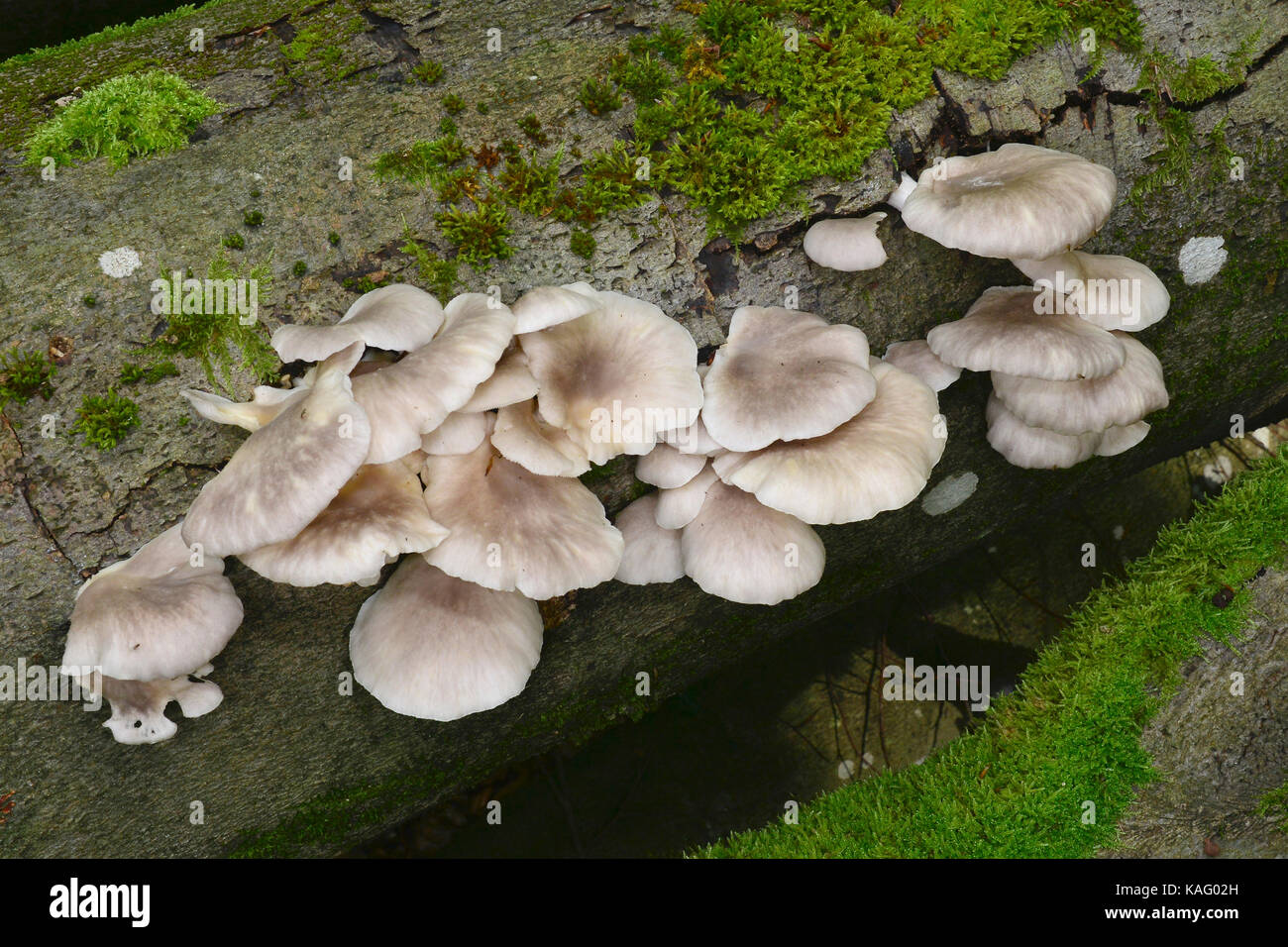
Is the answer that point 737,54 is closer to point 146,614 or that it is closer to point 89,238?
point 89,238

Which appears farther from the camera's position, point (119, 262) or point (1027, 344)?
point (1027, 344)

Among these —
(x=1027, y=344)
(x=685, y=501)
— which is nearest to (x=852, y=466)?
(x=685, y=501)

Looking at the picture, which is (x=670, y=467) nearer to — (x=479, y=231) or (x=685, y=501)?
(x=685, y=501)

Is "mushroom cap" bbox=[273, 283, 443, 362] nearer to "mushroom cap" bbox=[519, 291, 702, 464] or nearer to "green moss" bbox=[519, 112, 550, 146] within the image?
"mushroom cap" bbox=[519, 291, 702, 464]

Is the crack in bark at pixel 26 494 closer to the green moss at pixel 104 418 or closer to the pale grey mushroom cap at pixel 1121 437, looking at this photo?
the green moss at pixel 104 418

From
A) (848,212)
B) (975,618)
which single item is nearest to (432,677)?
(848,212)
